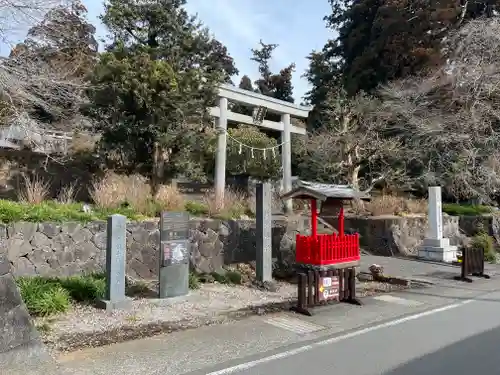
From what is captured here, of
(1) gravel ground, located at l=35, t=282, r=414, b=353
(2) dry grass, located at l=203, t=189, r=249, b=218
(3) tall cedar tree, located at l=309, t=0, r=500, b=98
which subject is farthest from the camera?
(3) tall cedar tree, located at l=309, t=0, r=500, b=98

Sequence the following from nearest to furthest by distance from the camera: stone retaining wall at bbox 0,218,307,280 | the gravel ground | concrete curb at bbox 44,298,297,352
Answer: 1. concrete curb at bbox 44,298,297,352
2. the gravel ground
3. stone retaining wall at bbox 0,218,307,280

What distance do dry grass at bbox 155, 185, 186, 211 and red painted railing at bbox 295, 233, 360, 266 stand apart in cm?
387

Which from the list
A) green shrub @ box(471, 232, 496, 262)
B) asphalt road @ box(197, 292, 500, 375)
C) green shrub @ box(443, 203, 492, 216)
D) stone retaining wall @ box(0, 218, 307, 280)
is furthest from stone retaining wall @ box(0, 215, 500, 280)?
green shrub @ box(443, 203, 492, 216)

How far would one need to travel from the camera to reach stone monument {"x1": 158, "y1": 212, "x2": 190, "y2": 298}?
25.0 feet

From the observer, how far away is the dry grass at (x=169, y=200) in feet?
35.8

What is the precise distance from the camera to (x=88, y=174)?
1409 cm

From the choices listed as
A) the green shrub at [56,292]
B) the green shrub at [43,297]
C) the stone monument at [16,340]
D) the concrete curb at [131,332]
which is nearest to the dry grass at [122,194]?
the green shrub at [56,292]

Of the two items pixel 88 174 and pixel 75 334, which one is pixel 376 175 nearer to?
pixel 88 174

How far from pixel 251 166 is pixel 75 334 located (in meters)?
16.9

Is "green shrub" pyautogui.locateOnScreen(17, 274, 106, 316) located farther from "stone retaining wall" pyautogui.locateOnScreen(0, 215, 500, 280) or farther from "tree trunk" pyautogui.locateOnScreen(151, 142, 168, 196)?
"tree trunk" pyautogui.locateOnScreen(151, 142, 168, 196)

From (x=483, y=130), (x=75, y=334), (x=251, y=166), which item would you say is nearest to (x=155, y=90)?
(x=75, y=334)

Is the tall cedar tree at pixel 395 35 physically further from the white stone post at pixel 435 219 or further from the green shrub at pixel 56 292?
the green shrub at pixel 56 292

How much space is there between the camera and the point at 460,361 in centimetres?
492

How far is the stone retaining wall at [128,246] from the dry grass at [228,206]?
23.7 inches
